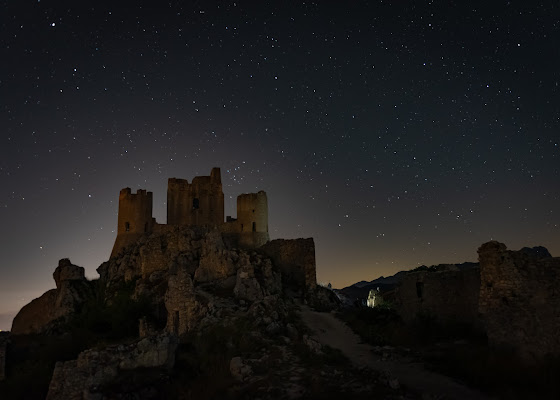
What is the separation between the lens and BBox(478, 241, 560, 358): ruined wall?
11.7m

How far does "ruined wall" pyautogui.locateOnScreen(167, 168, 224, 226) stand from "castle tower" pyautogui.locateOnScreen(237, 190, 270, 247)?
2.88m

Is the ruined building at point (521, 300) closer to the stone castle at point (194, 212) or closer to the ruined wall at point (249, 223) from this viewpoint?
the ruined wall at point (249, 223)

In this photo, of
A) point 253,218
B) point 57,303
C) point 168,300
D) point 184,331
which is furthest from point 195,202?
point 184,331

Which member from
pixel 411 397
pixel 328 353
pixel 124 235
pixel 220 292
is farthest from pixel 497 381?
pixel 124 235

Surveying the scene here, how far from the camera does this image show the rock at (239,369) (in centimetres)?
1291

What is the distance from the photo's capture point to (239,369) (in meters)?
13.5

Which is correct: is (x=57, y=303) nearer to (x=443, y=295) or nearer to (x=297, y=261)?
(x=297, y=261)

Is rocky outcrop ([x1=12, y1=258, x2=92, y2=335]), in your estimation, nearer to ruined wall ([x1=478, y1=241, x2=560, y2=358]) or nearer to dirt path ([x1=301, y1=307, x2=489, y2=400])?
dirt path ([x1=301, y1=307, x2=489, y2=400])

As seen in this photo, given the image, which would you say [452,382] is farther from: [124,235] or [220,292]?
[124,235]

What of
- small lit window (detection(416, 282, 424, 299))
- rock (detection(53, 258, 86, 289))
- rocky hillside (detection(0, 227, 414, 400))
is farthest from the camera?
rock (detection(53, 258, 86, 289))

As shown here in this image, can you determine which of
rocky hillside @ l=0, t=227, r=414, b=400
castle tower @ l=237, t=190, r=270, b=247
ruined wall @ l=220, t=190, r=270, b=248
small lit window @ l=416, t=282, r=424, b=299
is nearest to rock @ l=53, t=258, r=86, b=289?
rocky hillside @ l=0, t=227, r=414, b=400

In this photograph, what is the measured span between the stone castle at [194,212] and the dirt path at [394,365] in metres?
22.4

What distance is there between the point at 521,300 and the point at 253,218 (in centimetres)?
3427

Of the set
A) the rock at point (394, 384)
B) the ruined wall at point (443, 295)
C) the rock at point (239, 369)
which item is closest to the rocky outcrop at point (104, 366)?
the rock at point (239, 369)
